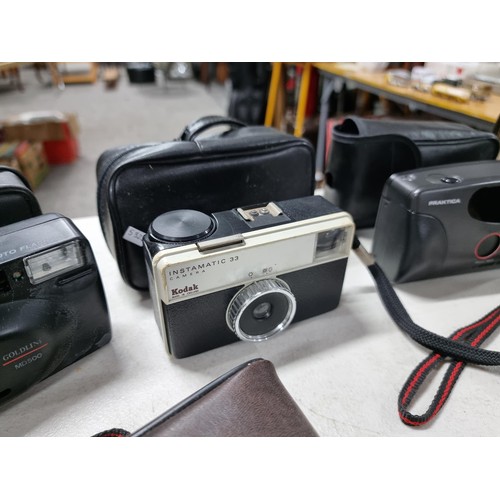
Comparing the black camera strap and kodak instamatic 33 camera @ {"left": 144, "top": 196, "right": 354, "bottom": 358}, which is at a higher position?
kodak instamatic 33 camera @ {"left": 144, "top": 196, "right": 354, "bottom": 358}

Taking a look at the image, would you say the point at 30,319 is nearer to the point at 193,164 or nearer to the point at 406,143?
the point at 193,164

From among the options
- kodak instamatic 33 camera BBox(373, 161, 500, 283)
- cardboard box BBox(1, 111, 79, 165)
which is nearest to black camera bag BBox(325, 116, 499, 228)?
kodak instamatic 33 camera BBox(373, 161, 500, 283)

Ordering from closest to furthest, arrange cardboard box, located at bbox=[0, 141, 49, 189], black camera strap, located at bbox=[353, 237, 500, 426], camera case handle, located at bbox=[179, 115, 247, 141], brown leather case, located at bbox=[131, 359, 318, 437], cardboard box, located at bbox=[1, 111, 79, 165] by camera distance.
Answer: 1. brown leather case, located at bbox=[131, 359, 318, 437]
2. black camera strap, located at bbox=[353, 237, 500, 426]
3. camera case handle, located at bbox=[179, 115, 247, 141]
4. cardboard box, located at bbox=[0, 141, 49, 189]
5. cardboard box, located at bbox=[1, 111, 79, 165]

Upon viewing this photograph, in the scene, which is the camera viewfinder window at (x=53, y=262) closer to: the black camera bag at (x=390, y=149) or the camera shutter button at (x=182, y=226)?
the camera shutter button at (x=182, y=226)

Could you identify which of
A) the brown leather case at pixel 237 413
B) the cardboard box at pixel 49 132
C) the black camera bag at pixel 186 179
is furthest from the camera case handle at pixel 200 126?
the cardboard box at pixel 49 132

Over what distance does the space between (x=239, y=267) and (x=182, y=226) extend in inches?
2.9

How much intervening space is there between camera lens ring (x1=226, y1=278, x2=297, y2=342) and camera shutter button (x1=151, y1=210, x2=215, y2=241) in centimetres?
8

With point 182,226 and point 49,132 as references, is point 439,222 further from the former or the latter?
point 49,132

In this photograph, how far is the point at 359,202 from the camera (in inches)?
25.4

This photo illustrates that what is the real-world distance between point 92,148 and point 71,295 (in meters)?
1.88

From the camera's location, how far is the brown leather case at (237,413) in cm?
30

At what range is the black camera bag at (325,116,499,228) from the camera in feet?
1.96

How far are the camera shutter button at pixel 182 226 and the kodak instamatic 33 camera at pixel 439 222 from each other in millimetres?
268

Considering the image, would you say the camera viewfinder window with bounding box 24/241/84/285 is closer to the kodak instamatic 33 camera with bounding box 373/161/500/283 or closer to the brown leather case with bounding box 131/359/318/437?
the brown leather case with bounding box 131/359/318/437
